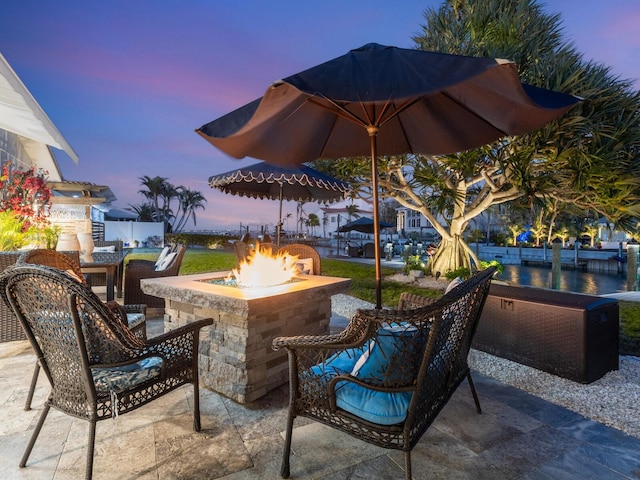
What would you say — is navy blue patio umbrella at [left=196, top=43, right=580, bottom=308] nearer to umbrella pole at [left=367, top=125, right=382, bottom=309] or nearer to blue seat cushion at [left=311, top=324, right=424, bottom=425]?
umbrella pole at [left=367, top=125, right=382, bottom=309]

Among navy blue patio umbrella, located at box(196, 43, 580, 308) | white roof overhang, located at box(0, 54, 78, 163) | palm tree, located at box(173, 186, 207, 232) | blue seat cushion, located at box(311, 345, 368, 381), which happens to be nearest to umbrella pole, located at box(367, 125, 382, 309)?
navy blue patio umbrella, located at box(196, 43, 580, 308)

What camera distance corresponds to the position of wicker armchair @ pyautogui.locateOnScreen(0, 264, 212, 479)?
1.39m

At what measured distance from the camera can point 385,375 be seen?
133cm

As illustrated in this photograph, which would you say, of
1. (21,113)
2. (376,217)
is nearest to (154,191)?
(21,113)

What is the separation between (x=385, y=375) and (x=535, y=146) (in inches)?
217

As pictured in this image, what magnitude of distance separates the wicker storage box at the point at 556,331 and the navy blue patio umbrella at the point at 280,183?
6.88 feet

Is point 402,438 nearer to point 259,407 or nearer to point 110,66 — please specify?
point 259,407

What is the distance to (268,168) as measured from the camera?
3629 mm

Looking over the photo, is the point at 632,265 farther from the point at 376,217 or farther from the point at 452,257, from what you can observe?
the point at 376,217

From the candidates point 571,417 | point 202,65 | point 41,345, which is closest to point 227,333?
point 41,345

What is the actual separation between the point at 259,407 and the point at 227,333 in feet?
1.76

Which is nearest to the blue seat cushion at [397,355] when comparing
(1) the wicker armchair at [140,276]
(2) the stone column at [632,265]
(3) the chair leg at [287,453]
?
(3) the chair leg at [287,453]

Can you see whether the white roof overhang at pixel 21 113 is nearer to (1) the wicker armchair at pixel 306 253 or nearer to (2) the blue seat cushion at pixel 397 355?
(1) the wicker armchair at pixel 306 253

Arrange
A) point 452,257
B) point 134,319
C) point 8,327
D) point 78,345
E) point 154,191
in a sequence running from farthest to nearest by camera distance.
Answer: point 154,191, point 452,257, point 8,327, point 134,319, point 78,345
